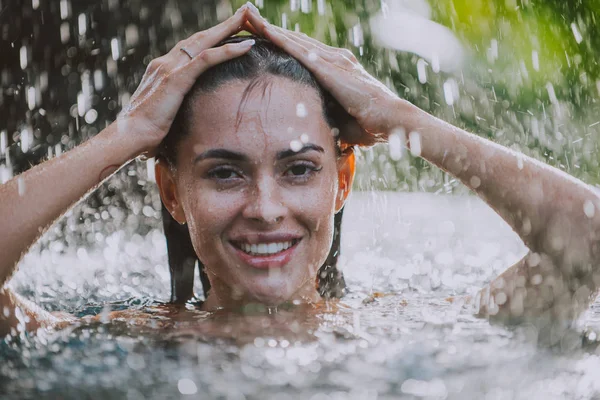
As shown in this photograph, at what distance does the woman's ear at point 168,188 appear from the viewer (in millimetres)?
2646

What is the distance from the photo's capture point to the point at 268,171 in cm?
235

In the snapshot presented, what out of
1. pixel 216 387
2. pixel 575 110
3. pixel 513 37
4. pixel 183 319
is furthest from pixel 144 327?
pixel 575 110

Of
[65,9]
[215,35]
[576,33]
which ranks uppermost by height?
[576,33]

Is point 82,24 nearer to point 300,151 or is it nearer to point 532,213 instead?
point 300,151

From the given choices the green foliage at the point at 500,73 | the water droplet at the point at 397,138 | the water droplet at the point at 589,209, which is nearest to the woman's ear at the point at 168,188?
the water droplet at the point at 397,138

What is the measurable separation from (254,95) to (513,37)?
9.39 meters

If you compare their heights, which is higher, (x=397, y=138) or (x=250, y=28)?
(x=250, y=28)

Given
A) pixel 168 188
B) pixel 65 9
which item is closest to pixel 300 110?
pixel 168 188

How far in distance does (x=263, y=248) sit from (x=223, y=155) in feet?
1.10

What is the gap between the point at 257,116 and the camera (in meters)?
2.39

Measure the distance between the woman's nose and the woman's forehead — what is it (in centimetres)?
13

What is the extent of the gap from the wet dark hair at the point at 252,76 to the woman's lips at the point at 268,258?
0.41 meters

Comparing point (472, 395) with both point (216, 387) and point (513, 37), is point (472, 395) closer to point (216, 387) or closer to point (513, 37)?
point (216, 387)

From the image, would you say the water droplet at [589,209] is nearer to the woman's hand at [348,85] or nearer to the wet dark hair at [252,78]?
the woman's hand at [348,85]
